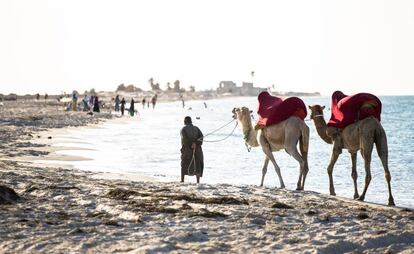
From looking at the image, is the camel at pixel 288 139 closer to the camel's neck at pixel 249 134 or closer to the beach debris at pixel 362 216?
the camel's neck at pixel 249 134

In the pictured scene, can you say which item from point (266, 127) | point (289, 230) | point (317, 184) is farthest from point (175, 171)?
point (289, 230)

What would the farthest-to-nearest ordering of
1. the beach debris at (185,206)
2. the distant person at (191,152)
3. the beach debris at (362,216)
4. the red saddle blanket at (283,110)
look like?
the distant person at (191,152), the red saddle blanket at (283,110), the beach debris at (185,206), the beach debris at (362,216)

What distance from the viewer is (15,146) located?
22062mm

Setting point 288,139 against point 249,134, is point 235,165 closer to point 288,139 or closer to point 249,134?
point 249,134

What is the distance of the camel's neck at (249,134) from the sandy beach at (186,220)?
A: 8.17 feet

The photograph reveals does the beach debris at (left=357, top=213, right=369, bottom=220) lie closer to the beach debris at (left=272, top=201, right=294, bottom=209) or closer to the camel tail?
the beach debris at (left=272, top=201, right=294, bottom=209)

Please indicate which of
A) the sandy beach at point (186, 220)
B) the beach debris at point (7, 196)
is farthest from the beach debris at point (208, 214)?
the beach debris at point (7, 196)

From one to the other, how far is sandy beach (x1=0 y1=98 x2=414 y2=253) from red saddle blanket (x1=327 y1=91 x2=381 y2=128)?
1653mm

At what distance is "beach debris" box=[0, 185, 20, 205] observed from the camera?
9.80 m

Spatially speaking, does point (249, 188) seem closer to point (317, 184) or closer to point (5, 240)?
point (317, 184)

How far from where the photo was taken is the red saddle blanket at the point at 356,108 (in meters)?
12.3

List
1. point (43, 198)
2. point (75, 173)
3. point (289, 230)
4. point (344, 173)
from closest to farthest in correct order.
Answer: point (289, 230) → point (43, 198) → point (75, 173) → point (344, 173)

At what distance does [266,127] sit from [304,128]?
3.07 ft

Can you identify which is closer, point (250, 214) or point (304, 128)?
point (250, 214)
